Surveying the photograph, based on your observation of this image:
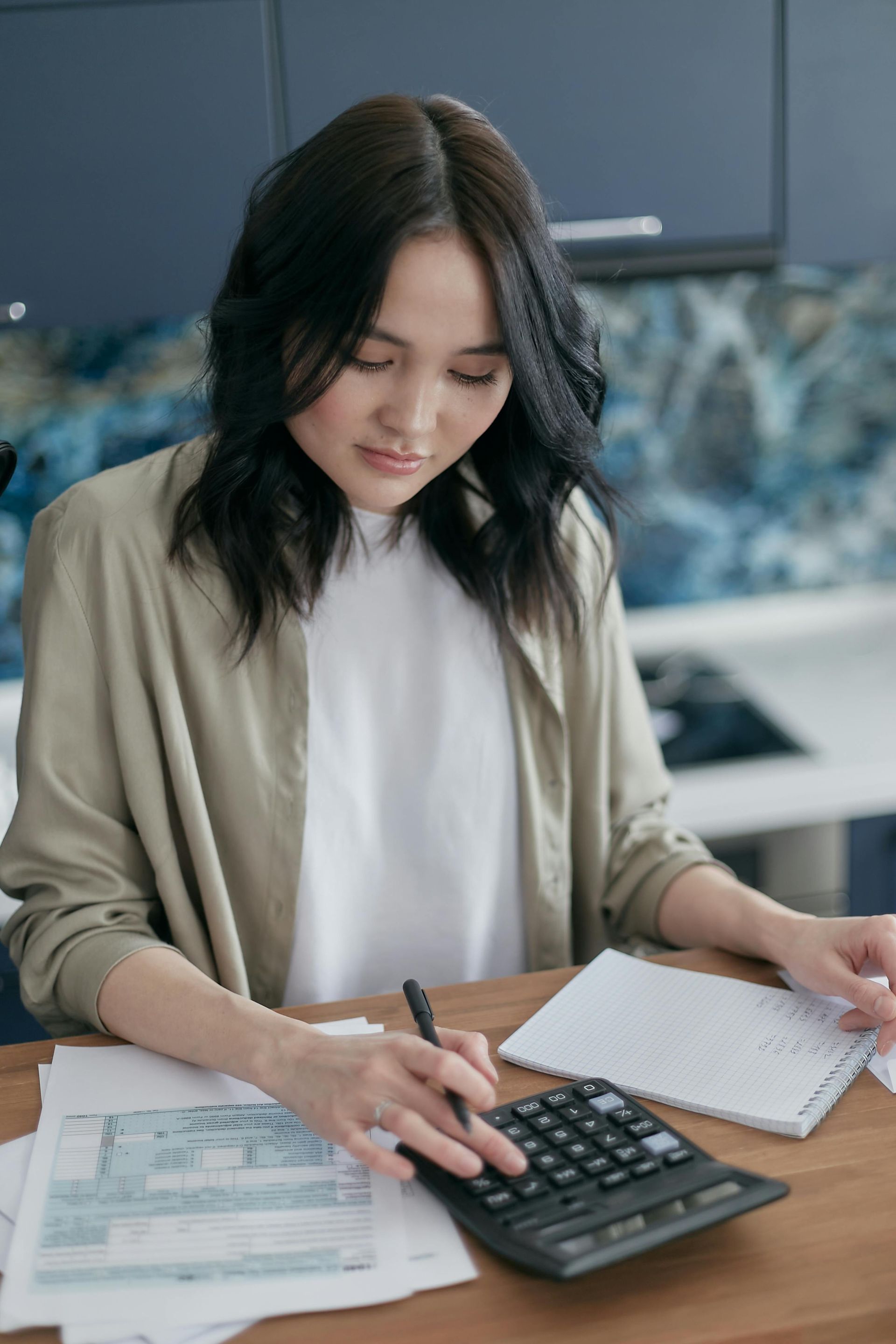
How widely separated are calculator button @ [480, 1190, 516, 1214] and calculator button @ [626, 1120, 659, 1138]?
0.10 metres

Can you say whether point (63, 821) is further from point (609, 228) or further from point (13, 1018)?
point (609, 228)

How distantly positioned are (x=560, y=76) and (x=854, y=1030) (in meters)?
1.33

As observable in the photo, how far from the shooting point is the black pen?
836 mm

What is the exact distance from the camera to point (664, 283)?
88.6 inches

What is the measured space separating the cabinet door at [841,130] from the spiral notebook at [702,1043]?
4.07 feet

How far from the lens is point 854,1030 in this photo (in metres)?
1.02

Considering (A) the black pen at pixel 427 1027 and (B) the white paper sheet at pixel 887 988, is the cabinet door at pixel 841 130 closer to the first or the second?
(B) the white paper sheet at pixel 887 988

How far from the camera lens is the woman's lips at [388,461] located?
3.74ft

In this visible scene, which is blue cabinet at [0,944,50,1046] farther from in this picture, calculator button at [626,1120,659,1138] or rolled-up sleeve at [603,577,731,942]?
calculator button at [626,1120,659,1138]

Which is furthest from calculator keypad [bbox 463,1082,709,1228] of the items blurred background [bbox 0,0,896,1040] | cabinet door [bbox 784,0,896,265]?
cabinet door [bbox 784,0,896,265]

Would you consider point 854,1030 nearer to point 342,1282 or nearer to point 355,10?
point 342,1282

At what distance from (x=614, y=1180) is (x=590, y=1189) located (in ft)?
0.05

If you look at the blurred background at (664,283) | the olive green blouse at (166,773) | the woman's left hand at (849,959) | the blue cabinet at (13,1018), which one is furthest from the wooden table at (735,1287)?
the blue cabinet at (13,1018)

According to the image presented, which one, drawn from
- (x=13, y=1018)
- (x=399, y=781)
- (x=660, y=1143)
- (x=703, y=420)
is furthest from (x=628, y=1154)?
(x=703, y=420)
